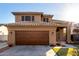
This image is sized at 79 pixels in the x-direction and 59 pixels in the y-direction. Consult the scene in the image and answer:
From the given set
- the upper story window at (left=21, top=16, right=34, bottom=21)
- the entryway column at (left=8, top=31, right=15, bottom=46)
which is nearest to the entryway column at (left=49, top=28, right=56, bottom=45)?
the upper story window at (left=21, top=16, right=34, bottom=21)

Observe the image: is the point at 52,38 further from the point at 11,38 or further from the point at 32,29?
the point at 11,38

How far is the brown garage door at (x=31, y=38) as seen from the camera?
1658 centimetres

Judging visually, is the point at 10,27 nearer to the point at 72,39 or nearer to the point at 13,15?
the point at 13,15

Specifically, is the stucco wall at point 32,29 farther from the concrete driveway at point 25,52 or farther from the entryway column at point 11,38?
the concrete driveway at point 25,52

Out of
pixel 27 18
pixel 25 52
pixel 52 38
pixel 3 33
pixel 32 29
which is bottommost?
pixel 25 52

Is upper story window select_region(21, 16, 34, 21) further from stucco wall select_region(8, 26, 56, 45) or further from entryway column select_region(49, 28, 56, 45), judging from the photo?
entryway column select_region(49, 28, 56, 45)

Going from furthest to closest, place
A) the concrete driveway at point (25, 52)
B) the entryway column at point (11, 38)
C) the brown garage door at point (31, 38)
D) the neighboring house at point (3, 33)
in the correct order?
the neighboring house at point (3, 33), the entryway column at point (11, 38), the brown garage door at point (31, 38), the concrete driveway at point (25, 52)

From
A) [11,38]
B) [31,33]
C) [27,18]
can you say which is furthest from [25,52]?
[27,18]

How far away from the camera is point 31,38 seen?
16.6 m

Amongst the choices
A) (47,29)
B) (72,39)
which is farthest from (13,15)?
(72,39)

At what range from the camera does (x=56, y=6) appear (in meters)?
16.5

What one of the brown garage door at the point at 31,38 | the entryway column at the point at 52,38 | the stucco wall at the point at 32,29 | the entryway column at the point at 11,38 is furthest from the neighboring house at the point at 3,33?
the entryway column at the point at 52,38

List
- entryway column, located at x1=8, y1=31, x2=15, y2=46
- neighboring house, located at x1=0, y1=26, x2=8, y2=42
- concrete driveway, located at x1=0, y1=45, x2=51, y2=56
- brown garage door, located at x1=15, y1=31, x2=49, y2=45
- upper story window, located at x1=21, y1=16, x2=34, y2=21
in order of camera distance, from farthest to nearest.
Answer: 1. neighboring house, located at x1=0, y1=26, x2=8, y2=42
2. upper story window, located at x1=21, y1=16, x2=34, y2=21
3. entryway column, located at x1=8, y1=31, x2=15, y2=46
4. brown garage door, located at x1=15, y1=31, x2=49, y2=45
5. concrete driveway, located at x1=0, y1=45, x2=51, y2=56

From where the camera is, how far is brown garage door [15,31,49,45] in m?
16.6
